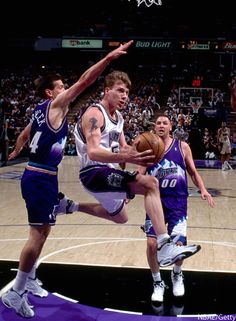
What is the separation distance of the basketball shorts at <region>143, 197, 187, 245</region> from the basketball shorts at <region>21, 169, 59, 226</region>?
921mm

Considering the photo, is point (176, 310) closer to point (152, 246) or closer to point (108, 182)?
point (152, 246)

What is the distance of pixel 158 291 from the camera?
13.1 ft

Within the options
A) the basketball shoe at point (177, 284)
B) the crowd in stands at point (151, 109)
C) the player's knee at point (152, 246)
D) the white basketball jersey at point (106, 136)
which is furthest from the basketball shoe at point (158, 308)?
the crowd in stands at point (151, 109)

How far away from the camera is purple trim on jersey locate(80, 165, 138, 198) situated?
11.7ft

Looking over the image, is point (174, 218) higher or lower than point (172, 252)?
higher

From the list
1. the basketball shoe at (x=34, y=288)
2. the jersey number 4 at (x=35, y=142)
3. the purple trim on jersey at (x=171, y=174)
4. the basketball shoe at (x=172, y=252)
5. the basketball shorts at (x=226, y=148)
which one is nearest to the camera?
the basketball shoe at (x=172, y=252)

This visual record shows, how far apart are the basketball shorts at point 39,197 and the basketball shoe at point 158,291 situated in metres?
1.10

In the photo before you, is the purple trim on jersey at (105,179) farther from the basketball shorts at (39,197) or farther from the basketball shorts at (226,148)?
the basketball shorts at (226,148)

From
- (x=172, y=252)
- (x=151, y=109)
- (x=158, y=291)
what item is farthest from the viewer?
(x=151, y=109)

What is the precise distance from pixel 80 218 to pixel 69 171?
21.1 feet

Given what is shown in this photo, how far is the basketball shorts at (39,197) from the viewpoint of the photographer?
12.0 feet

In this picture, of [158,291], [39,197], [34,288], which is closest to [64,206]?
[39,197]

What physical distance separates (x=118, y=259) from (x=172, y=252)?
190cm

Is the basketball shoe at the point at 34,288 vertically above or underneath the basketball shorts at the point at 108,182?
underneath
